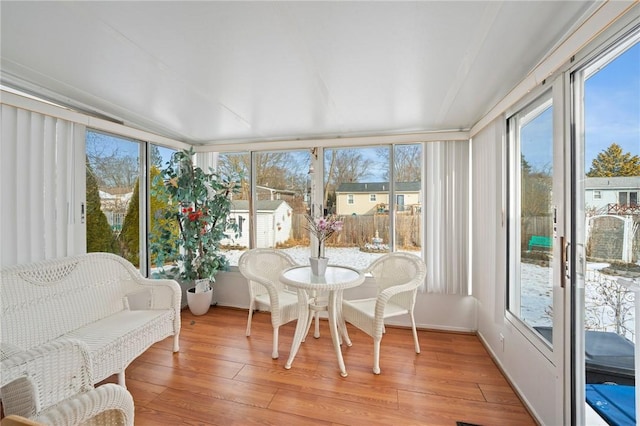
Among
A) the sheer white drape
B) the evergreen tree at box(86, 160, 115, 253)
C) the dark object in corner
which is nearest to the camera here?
the dark object in corner

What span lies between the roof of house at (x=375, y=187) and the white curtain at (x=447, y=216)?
18 centimetres

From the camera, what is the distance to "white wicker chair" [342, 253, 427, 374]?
2.17 meters

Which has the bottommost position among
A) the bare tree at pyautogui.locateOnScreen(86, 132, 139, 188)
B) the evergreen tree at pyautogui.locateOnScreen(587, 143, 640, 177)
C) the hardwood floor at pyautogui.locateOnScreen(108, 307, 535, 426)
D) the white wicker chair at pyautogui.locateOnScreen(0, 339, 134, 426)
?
the hardwood floor at pyautogui.locateOnScreen(108, 307, 535, 426)

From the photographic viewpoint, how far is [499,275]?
2246mm

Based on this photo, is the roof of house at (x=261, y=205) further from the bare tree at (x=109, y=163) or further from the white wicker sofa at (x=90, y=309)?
the white wicker sofa at (x=90, y=309)

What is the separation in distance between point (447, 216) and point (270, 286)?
2.08 meters

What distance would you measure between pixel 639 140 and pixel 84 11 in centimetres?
257

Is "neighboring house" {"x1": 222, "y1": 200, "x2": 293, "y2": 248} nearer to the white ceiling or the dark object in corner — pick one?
the white ceiling

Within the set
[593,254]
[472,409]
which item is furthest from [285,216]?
[593,254]

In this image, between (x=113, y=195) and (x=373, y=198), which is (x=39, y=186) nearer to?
(x=113, y=195)

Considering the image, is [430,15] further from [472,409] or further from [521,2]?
[472,409]

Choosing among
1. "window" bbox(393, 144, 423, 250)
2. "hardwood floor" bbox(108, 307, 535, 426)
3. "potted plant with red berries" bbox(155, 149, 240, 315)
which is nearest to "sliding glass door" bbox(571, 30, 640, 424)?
"hardwood floor" bbox(108, 307, 535, 426)

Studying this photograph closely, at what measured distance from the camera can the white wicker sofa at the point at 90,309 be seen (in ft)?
5.67

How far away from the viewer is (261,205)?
3.67 metres
